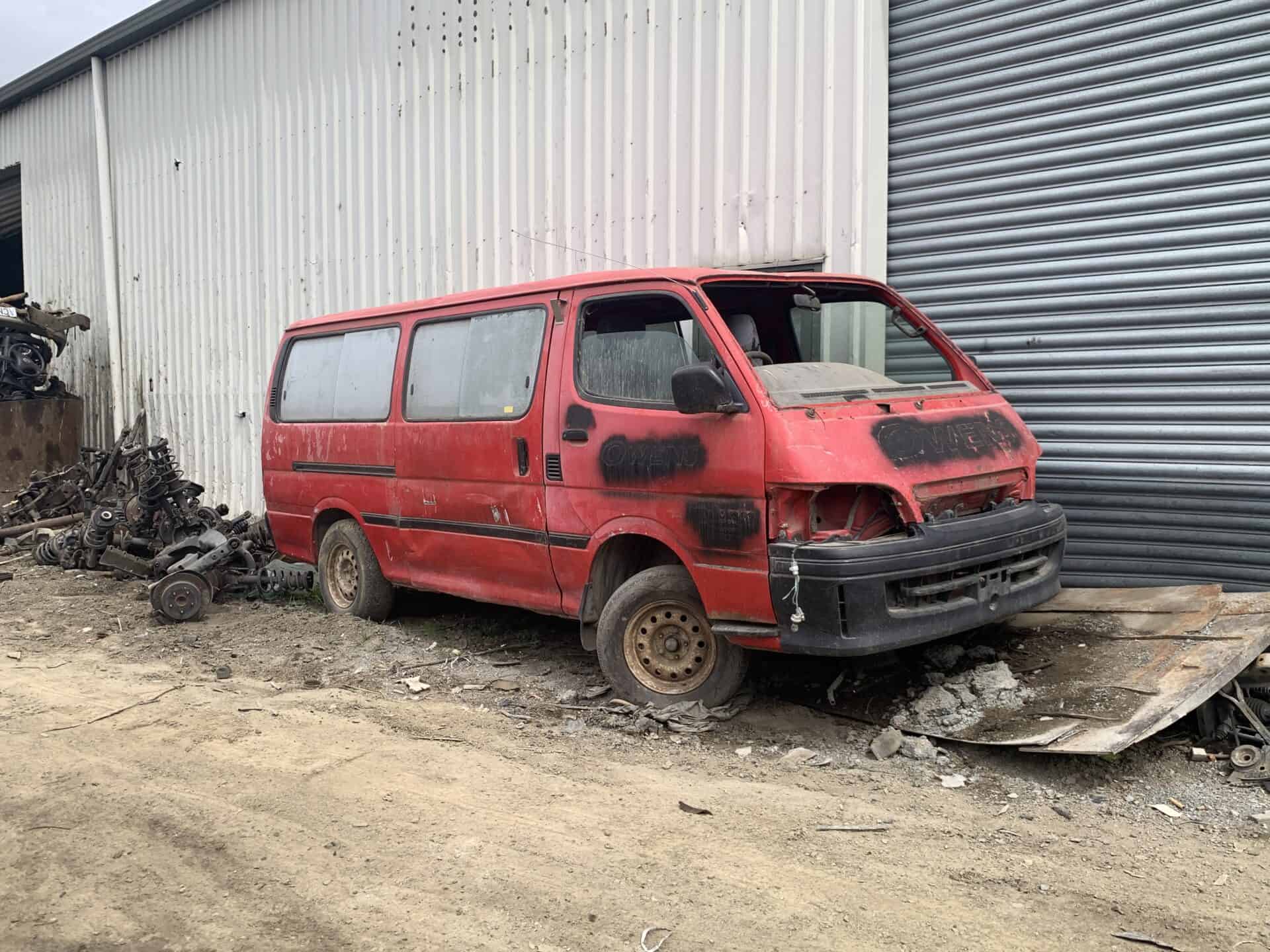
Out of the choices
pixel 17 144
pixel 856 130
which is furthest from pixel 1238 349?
pixel 17 144

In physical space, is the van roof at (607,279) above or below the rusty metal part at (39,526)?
above

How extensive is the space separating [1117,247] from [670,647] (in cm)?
376

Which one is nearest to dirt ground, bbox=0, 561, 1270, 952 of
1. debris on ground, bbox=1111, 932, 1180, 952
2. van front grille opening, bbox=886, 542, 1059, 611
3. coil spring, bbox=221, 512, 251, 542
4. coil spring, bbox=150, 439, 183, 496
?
debris on ground, bbox=1111, 932, 1180, 952

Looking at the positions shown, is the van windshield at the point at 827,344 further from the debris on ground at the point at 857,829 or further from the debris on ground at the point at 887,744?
the debris on ground at the point at 857,829

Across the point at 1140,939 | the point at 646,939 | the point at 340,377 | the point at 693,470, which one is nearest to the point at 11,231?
the point at 340,377

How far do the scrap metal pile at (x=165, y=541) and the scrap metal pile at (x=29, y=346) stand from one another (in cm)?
266

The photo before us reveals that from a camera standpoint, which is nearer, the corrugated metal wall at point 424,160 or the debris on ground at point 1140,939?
the debris on ground at point 1140,939

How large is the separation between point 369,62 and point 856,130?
227 inches

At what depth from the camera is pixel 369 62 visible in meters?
10.5

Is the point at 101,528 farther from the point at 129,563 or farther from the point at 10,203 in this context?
the point at 10,203

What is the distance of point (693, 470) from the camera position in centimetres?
464

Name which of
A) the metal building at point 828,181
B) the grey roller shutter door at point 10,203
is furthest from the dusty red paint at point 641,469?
the grey roller shutter door at point 10,203

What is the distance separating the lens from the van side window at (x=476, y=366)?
5516 mm

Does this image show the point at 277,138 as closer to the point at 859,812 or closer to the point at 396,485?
the point at 396,485
